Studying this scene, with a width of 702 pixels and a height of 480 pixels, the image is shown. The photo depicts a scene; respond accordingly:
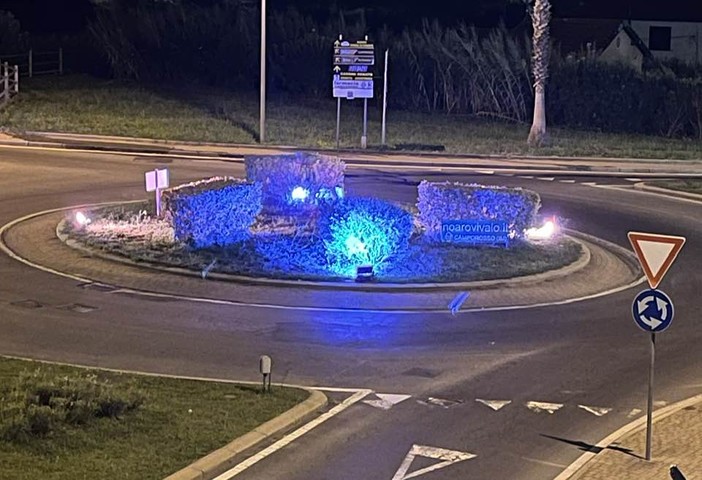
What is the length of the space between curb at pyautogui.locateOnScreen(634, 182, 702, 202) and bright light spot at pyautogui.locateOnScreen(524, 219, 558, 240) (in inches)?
290

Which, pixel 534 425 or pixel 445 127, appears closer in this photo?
pixel 534 425

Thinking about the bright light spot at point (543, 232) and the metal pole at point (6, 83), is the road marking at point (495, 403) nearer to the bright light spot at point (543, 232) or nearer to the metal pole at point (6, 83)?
the bright light spot at point (543, 232)

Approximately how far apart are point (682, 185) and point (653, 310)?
21039mm

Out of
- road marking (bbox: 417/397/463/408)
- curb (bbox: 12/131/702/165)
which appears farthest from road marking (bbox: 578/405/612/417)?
curb (bbox: 12/131/702/165)

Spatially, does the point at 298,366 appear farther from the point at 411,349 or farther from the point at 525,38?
the point at 525,38

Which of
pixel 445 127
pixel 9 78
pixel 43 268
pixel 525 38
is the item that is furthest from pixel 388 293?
pixel 525 38

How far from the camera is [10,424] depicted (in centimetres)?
1048

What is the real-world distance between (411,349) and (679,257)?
28.5ft

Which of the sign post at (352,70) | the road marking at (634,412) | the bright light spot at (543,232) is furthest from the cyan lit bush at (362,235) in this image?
the sign post at (352,70)

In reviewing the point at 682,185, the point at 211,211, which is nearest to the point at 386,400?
the point at 211,211

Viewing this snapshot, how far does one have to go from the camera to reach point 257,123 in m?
→ 41.7

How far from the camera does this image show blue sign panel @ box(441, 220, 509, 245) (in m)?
20.8

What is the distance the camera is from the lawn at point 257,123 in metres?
38.5

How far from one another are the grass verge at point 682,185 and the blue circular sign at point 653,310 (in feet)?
64.7
